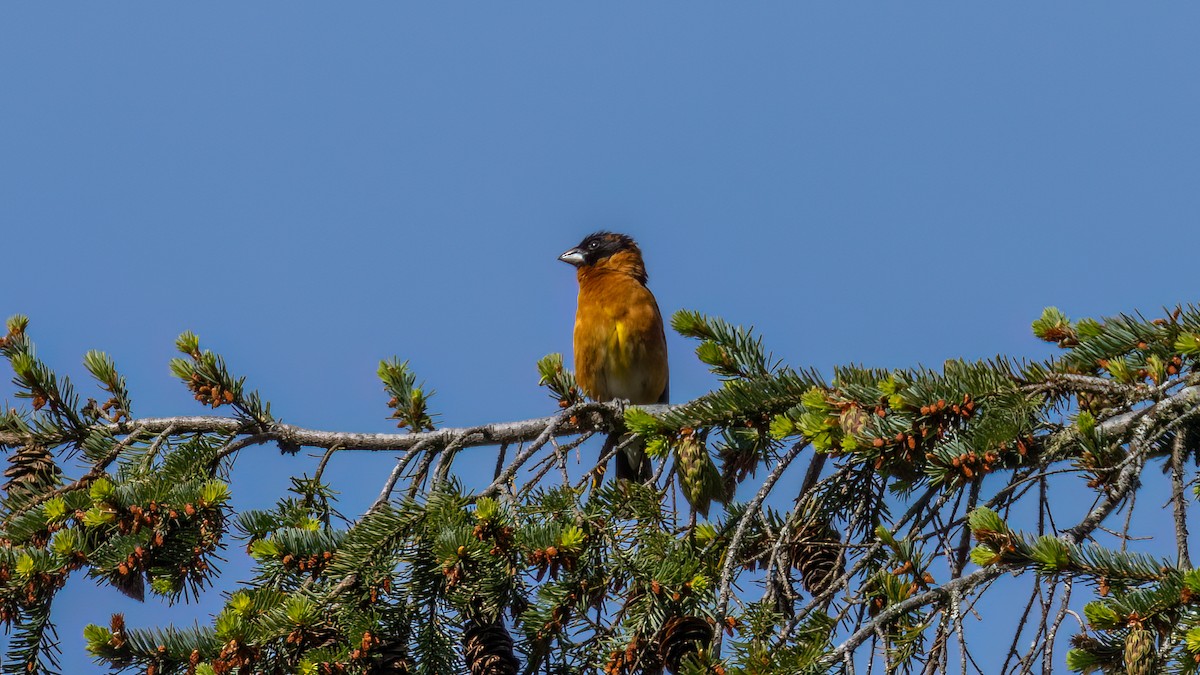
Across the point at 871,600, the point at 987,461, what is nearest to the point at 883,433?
the point at 987,461

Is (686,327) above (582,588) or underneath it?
above

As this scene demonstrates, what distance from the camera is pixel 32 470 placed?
3809mm

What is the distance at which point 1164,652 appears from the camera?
7.12 ft

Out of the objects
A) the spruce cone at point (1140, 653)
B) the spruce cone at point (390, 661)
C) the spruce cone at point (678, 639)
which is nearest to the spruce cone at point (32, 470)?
the spruce cone at point (390, 661)

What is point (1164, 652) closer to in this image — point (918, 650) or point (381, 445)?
point (918, 650)

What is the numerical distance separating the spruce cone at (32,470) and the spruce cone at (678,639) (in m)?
2.29

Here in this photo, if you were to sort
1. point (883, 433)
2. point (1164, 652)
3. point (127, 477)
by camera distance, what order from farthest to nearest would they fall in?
point (127, 477) < point (883, 433) < point (1164, 652)

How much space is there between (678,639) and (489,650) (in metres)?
0.47

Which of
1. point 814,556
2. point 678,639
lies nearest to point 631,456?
point 814,556

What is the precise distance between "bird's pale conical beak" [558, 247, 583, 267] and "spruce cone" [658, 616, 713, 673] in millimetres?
4850

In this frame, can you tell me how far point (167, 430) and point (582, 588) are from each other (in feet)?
6.23

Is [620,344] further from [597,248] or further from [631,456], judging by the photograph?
[631,456]

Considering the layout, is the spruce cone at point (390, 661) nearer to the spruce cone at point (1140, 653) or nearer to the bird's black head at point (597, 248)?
the spruce cone at point (1140, 653)

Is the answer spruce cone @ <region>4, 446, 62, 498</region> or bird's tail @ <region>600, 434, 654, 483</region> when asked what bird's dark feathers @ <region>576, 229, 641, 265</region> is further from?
spruce cone @ <region>4, 446, 62, 498</region>
